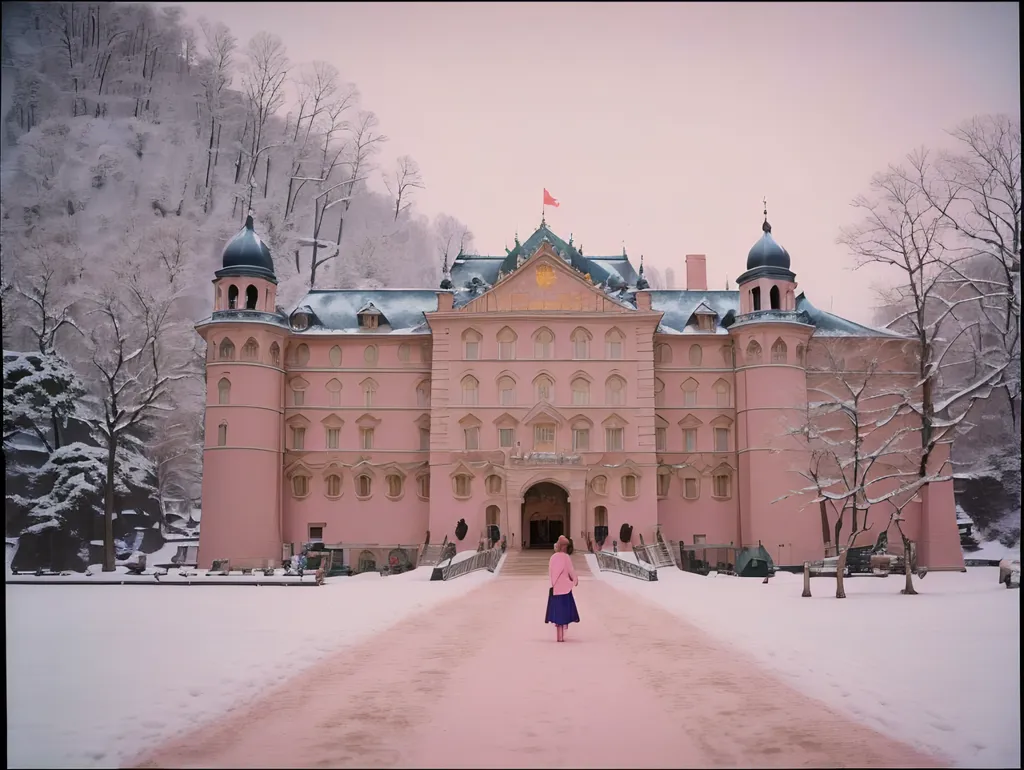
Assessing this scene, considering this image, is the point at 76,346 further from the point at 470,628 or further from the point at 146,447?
the point at 470,628

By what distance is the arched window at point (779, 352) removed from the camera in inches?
2192

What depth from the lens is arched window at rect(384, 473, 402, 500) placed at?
5747cm

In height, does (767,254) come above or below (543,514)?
above

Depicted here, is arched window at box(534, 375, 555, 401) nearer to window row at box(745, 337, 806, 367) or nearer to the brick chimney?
window row at box(745, 337, 806, 367)

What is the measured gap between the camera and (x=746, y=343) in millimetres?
56250

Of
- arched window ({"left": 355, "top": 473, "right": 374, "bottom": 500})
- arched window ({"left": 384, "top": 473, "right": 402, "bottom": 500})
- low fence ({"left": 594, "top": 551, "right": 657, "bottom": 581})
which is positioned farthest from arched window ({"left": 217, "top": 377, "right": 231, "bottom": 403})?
low fence ({"left": 594, "top": 551, "right": 657, "bottom": 581})

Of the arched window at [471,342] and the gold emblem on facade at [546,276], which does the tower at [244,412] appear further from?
the gold emblem on facade at [546,276]

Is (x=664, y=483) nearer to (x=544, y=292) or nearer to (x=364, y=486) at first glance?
(x=544, y=292)

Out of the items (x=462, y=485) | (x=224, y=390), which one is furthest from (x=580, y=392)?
(x=224, y=390)

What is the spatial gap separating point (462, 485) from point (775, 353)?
19201 millimetres

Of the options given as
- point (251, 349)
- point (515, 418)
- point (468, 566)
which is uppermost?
point (251, 349)

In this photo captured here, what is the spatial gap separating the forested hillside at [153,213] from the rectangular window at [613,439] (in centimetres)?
2435

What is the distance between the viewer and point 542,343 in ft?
185

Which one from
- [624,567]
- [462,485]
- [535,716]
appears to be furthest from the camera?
[462,485]
